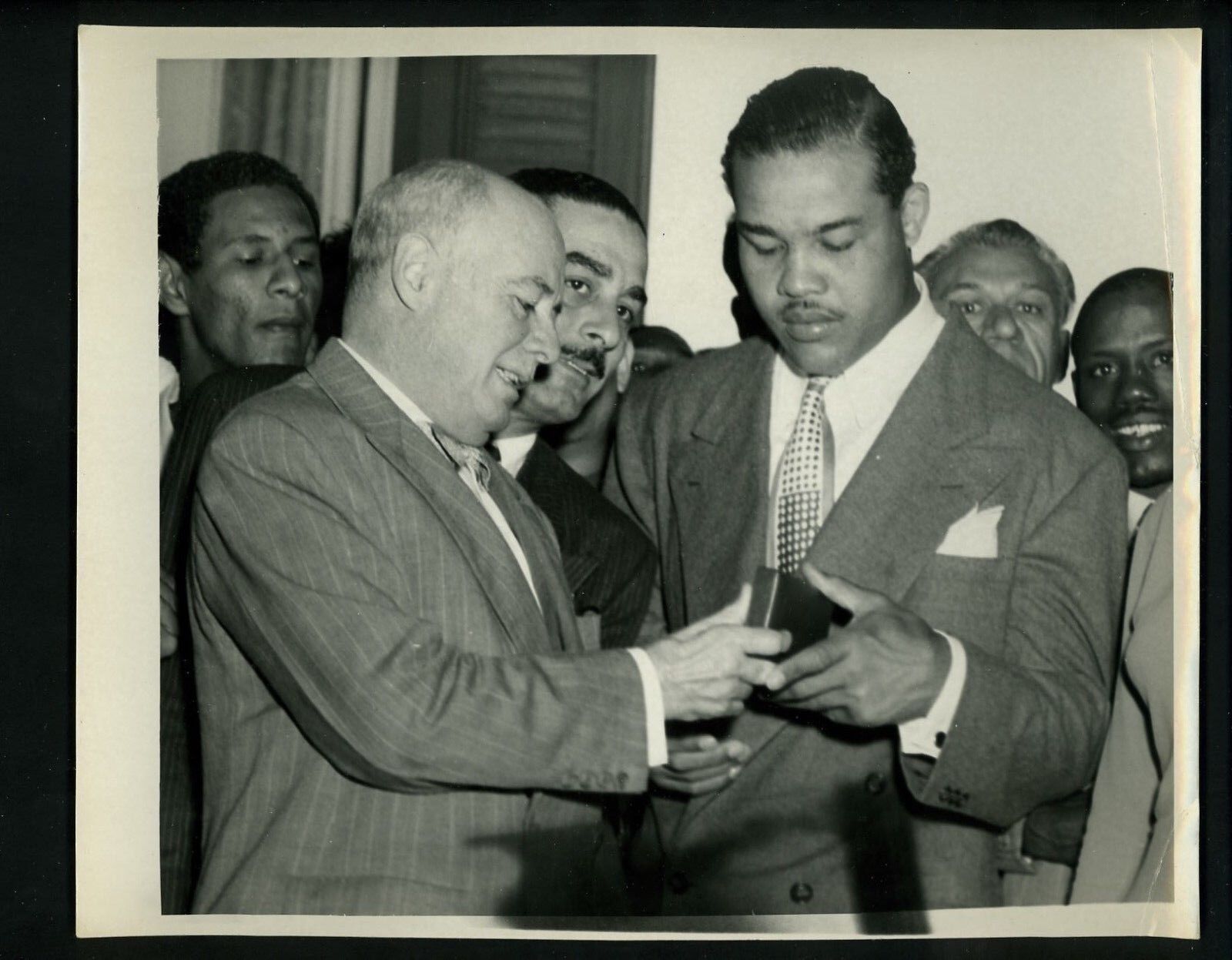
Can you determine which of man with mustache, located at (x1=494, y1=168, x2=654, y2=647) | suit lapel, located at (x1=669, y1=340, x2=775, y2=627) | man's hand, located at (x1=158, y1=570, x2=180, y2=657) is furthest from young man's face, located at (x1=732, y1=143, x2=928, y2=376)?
man's hand, located at (x1=158, y1=570, x2=180, y2=657)

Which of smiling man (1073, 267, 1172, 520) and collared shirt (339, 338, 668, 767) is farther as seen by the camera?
smiling man (1073, 267, 1172, 520)

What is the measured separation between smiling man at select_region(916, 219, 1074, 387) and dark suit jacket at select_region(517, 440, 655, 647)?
688mm

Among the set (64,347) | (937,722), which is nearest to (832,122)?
(937,722)

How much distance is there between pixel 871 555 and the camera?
7.38 feet

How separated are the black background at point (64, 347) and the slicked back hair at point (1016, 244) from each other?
11.1 inches

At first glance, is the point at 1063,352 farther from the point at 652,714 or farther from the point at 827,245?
the point at 652,714

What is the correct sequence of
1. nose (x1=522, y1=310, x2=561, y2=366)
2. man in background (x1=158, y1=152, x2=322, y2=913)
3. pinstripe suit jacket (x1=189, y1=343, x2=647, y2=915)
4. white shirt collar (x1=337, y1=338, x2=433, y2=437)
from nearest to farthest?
pinstripe suit jacket (x1=189, y1=343, x2=647, y2=915) < white shirt collar (x1=337, y1=338, x2=433, y2=437) < nose (x1=522, y1=310, x2=561, y2=366) < man in background (x1=158, y1=152, x2=322, y2=913)

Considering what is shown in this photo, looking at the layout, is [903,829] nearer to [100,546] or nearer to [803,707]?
[803,707]

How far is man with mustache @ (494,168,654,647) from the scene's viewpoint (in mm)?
2332

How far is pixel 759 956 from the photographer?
229 centimetres

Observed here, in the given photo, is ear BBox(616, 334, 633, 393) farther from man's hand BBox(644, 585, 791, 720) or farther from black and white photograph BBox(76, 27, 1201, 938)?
man's hand BBox(644, 585, 791, 720)

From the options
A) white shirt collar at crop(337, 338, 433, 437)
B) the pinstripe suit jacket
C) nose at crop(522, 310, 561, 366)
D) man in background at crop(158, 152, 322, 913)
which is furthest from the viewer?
man in background at crop(158, 152, 322, 913)

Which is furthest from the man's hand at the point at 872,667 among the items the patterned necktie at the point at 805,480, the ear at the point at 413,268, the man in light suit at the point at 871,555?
the ear at the point at 413,268

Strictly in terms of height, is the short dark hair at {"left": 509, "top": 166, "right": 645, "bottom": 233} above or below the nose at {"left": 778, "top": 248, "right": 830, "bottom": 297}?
above
